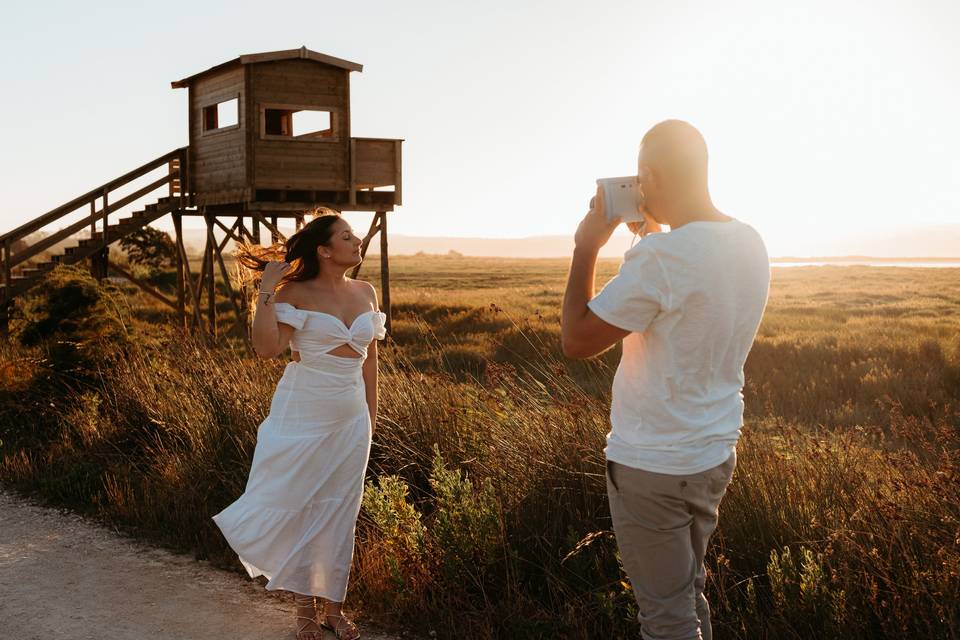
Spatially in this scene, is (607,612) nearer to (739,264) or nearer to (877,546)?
(877,546)

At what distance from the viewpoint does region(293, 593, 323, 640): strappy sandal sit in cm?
495

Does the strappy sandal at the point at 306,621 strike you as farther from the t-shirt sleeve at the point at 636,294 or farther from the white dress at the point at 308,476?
the t-shirt sleeve at the point at 636,294

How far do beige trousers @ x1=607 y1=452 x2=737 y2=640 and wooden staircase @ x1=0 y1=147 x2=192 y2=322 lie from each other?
18554mm

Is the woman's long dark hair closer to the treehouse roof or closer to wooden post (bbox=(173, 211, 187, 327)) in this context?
the treehouse roof

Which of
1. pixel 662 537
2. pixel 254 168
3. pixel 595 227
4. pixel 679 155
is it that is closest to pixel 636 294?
pixel 595 227

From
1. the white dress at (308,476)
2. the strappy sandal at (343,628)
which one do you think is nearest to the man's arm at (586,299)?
the white dress at (308,476)

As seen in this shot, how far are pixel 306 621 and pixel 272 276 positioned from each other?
6.35 ft

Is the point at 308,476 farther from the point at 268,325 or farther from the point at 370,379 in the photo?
the point at 268,325

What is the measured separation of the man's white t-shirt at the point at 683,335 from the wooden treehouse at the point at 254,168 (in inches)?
709

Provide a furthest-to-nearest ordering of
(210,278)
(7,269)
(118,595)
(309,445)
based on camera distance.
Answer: (210,278), (7,269), (118,595), (309,445)

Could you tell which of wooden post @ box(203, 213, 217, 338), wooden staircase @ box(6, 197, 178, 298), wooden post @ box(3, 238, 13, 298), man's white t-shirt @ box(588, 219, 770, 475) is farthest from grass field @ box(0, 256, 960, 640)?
wooden post @ box(203, 213, 217, 338)

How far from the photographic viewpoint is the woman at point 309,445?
504 cm

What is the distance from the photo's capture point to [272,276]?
5098 millimetres

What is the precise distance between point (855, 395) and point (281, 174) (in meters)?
13.5
